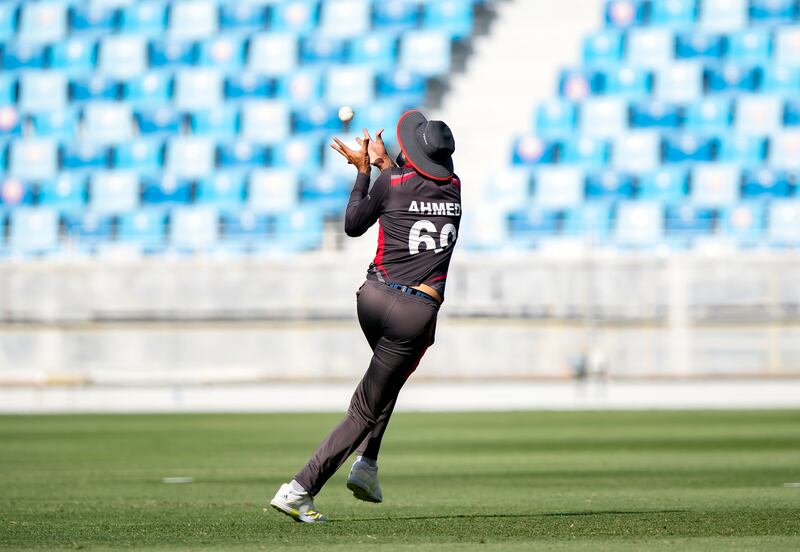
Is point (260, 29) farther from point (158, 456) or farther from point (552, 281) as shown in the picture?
point (158, 456)

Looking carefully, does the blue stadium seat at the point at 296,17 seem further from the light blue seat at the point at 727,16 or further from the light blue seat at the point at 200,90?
the light blue seat at the point at 727,16

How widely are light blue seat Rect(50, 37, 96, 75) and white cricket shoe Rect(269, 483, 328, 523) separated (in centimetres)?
3323

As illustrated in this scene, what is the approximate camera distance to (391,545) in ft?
20.9

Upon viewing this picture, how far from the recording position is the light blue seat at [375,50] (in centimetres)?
3603

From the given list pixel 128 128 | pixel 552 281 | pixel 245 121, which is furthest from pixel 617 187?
pixel 128 128

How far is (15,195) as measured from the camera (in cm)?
3475

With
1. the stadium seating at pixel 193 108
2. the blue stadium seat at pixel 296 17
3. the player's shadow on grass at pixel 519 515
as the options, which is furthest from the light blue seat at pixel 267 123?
the player's shadow on grass at pixel 519 515

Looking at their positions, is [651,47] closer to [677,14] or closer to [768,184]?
[677,14]

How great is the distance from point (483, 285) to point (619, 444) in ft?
48.0

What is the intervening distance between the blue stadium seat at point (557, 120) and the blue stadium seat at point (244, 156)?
753 cm

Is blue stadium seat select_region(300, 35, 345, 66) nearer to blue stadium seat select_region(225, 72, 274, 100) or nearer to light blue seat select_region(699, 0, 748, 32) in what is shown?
blue stadium seat select_region(225, 72, 274, 100)

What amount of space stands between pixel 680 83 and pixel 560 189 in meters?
4.77

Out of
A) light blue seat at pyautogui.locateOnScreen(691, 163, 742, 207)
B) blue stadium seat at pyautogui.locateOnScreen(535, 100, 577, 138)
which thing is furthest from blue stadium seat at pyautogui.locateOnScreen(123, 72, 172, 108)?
light blue seat at pyautogui.locateOnScreen(691, 163, 742, 207)

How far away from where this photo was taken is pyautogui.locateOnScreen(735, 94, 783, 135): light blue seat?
32.7 meters
